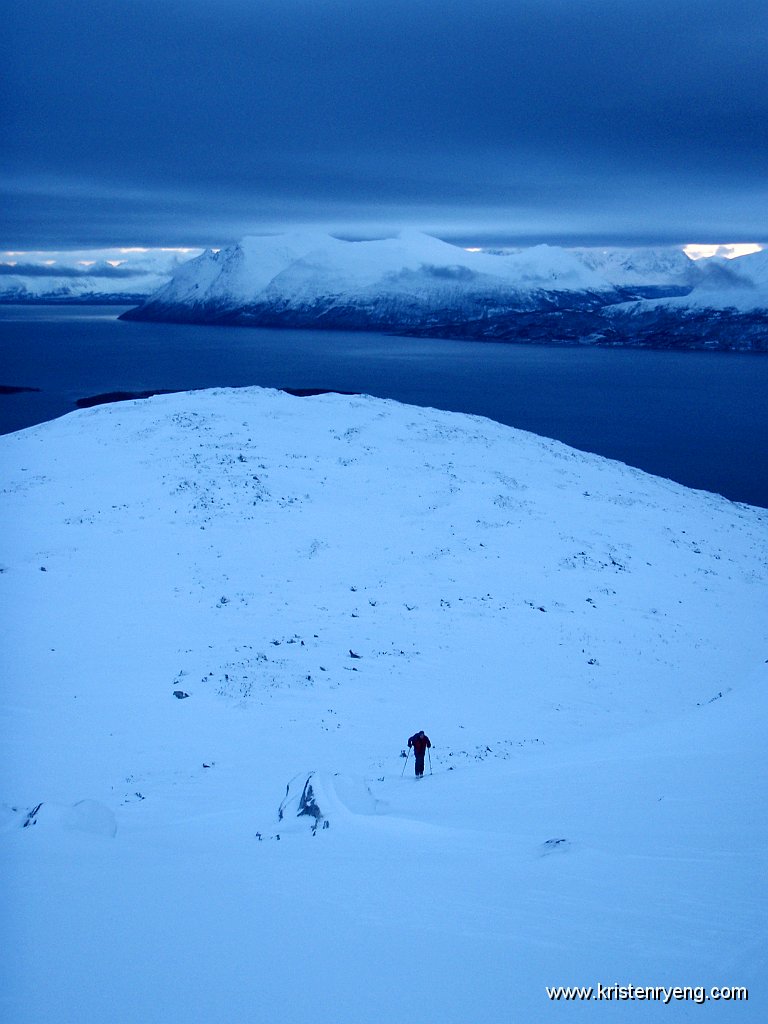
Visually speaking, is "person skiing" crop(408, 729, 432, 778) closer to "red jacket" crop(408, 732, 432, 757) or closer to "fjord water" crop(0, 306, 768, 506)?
"red jacket" crop(408, 732, 432, 757)

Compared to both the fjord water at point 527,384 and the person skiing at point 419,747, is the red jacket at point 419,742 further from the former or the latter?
the fjord water at point 527,384

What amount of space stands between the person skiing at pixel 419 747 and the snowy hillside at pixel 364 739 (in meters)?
0.30

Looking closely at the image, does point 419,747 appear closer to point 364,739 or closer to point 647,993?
point 364,739

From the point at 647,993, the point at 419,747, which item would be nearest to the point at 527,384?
the point at 419,747

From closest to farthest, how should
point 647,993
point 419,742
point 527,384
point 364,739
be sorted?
point 647,993 → point 419,742 → point 364,739 → point 527,384

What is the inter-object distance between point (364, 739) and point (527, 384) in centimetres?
10521

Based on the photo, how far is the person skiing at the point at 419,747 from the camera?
1148cm

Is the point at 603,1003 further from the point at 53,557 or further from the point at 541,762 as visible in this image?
the point at 53,557

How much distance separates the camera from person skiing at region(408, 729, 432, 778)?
1148 centimetres

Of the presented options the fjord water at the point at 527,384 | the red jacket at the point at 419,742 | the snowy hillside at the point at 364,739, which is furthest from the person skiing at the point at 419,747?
the fjord water at the point at 527,384

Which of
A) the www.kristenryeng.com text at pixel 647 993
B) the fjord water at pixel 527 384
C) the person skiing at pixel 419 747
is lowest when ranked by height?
the person skiing at pixel 419 747

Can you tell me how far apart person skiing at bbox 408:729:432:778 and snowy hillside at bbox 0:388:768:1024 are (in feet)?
0.98

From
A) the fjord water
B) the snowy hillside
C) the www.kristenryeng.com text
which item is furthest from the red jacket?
the fjord water

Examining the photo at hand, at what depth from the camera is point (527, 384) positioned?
114 m
